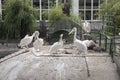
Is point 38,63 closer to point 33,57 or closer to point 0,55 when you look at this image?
point 33,57

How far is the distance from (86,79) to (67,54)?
2496 mm

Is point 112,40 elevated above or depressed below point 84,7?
below

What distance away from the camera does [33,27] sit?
33719mm

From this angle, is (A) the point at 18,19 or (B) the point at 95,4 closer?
(A) the point at 18,19

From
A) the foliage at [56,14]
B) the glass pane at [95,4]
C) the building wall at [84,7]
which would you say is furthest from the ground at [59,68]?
the glass pane at [95,4]

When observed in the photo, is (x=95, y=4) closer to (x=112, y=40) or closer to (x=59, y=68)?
(x=112, y=40)

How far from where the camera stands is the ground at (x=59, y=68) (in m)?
14.7

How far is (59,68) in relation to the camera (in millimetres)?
15141

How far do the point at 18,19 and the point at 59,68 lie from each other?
18802mm

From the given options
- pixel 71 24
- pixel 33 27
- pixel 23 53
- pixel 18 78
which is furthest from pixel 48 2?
pixel 18 78

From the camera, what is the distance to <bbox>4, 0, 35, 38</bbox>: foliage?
3350cm

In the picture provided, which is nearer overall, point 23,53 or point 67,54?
point 67,54

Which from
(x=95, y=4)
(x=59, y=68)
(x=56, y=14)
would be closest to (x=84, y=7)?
(x=95, y=4)

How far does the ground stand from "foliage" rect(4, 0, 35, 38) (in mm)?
16930
